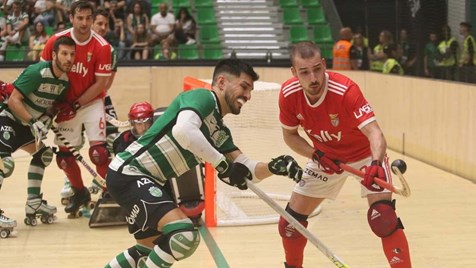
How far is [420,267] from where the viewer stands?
22.6 ft

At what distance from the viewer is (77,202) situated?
352 inches

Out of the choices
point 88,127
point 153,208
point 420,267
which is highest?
point 153,208

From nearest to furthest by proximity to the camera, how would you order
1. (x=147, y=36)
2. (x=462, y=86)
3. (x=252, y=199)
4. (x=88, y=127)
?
(x=88, y=127) < (x=252, y=199) < (x=462, y=86) < (x=147, y=36)

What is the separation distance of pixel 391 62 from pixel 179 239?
8.82 metres

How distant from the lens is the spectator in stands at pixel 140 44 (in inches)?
669

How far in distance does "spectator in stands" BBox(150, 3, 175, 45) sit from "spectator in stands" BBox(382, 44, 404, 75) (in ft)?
15.7

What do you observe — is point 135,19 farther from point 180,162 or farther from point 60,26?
point 180,162

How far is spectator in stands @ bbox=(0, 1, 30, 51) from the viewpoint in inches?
667

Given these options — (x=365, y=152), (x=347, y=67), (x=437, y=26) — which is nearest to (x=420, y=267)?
(x=365, y=152)

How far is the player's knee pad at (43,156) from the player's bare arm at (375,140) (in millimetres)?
3735

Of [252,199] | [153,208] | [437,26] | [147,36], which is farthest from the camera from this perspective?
[147,36]

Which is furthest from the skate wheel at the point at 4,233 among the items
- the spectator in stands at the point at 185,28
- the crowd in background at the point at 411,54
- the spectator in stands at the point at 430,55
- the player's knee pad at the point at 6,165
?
the spectator in stands at the point at 185,28

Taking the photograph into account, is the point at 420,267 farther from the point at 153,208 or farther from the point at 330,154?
the point at 153,208

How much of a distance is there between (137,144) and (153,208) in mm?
383
